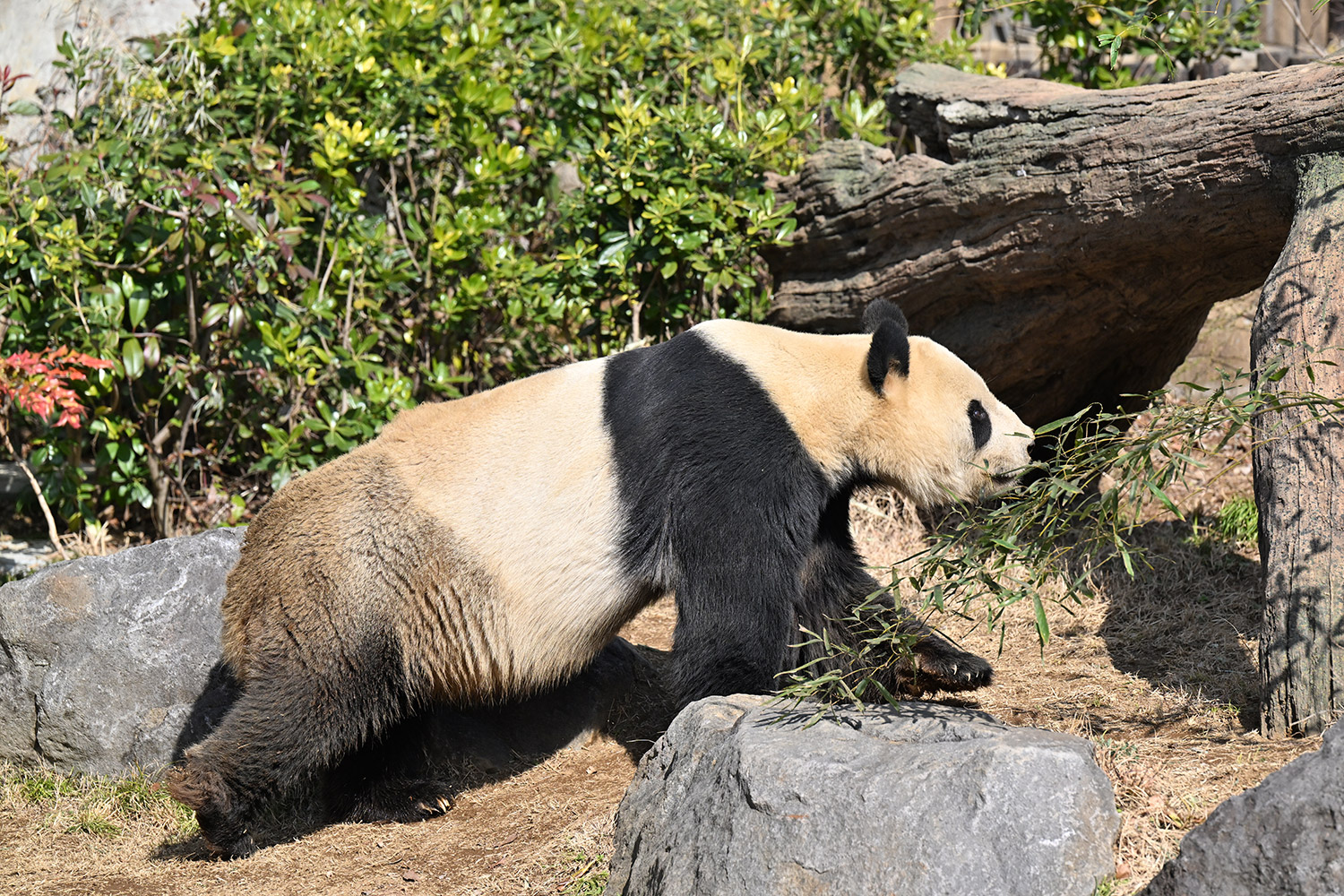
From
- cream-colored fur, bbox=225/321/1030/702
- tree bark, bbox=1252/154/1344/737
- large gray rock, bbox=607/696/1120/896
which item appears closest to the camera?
large gray rock, bbox=607/696/1120/896

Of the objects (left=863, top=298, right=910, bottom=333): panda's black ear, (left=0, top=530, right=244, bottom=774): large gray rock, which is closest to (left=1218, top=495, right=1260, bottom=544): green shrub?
(left=863, top=298, right=910, bottom=333): panda's black ear

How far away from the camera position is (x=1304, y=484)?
Result: 4129 millimetres

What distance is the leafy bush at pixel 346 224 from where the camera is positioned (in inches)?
261

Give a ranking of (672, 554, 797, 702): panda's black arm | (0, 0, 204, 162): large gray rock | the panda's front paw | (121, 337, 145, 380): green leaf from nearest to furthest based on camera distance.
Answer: (672, 554, 797, 702): panda's black arm
the panda's front paw
(121, 337, 145, 380): green leaf
(0, 0, 204, 162): large gray rock

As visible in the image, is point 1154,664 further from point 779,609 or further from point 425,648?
point 425,648

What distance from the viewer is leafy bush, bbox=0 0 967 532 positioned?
6633 mm

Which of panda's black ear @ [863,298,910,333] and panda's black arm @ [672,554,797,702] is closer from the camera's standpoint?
panda's black arm @ [672,554,797,702]

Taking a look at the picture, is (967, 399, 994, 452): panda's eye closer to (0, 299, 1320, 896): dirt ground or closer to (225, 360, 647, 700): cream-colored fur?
(0, 299, 1320, 896): dirt ground

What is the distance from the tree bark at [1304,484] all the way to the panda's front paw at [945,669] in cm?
116

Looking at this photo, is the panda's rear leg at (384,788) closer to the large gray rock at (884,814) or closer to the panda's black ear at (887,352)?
the large gray rock at (884,814)

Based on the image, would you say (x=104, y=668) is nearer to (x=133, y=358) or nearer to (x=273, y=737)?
(x=273, y=737)

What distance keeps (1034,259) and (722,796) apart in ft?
12.3

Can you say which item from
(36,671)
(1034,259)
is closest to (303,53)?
(36,671)

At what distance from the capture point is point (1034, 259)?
19.5 feet
